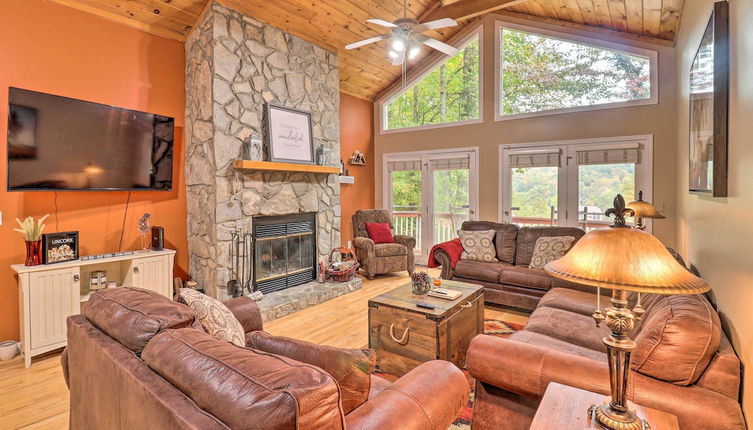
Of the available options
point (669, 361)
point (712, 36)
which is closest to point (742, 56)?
point (712, 36)

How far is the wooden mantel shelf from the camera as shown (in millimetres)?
3926

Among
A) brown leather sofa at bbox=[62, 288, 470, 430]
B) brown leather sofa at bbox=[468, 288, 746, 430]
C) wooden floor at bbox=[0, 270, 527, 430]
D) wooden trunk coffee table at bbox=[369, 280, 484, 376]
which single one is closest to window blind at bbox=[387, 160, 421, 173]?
wooden floor at bbox=[0, 270, 527, 430]

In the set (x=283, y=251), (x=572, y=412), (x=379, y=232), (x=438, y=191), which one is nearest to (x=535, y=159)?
(x=438, y=191)

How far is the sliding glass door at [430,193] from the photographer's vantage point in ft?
20.2

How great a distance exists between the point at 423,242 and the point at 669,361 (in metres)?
5.18

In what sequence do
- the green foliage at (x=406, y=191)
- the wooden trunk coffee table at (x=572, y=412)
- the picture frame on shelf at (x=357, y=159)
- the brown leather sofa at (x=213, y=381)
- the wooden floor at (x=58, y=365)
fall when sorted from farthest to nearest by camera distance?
1. the green foliage at (x=406, y=191)
2. the picture frame on shelf at (x=357, y=159)
3. the wooden floor at (x=58, y=365)
4. the wooden trunk coffee table at (x=572, y=412)
5. the brown leather sofa at (x=213, y=381)

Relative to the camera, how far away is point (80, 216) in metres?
3.44

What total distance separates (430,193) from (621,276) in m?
5.48

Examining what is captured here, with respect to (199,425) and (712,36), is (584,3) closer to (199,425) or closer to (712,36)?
(712,36)

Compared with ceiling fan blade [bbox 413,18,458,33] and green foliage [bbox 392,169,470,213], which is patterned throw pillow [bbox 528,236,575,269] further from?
ceiling fan blade [bbox 413,18,458,33]

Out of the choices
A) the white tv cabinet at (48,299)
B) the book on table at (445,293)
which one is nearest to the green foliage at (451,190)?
the book on table at (445,293)

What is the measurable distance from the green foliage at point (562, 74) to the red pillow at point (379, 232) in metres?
2.65

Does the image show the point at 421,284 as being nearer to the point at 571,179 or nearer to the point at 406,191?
the point at 571,179

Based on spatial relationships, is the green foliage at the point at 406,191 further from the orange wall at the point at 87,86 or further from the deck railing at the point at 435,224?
the orange wall at the point at 87,86
